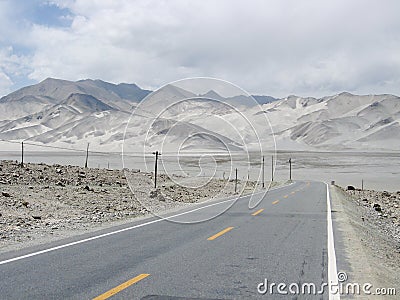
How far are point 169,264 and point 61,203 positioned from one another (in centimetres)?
1532

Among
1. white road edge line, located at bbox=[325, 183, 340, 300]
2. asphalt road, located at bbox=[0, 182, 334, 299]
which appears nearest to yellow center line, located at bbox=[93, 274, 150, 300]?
asphalt road, located at bbox=[0, 182, 334, 299]

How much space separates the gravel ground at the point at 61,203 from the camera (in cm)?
1533

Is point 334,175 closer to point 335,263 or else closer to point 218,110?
point 218,110

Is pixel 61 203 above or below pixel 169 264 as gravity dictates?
below

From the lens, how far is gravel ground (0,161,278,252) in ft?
50.3

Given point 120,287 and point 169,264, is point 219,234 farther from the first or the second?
point 120,287

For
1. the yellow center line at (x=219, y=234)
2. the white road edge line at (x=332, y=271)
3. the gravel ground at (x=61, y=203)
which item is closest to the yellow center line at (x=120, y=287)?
the white road edge line at (x=332, y=271)

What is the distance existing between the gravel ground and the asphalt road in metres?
2.07

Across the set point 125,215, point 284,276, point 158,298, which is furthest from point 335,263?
point 125,215

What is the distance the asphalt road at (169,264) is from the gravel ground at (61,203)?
2.07 metres

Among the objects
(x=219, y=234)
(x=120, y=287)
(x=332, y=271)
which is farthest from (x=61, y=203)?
(x=332, y=271)

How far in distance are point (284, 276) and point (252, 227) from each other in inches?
297

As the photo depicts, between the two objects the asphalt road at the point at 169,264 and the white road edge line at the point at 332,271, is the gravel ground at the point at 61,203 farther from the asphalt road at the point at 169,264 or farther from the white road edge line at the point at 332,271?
the white road edge line at the point at 332,271

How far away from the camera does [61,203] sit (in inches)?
936
